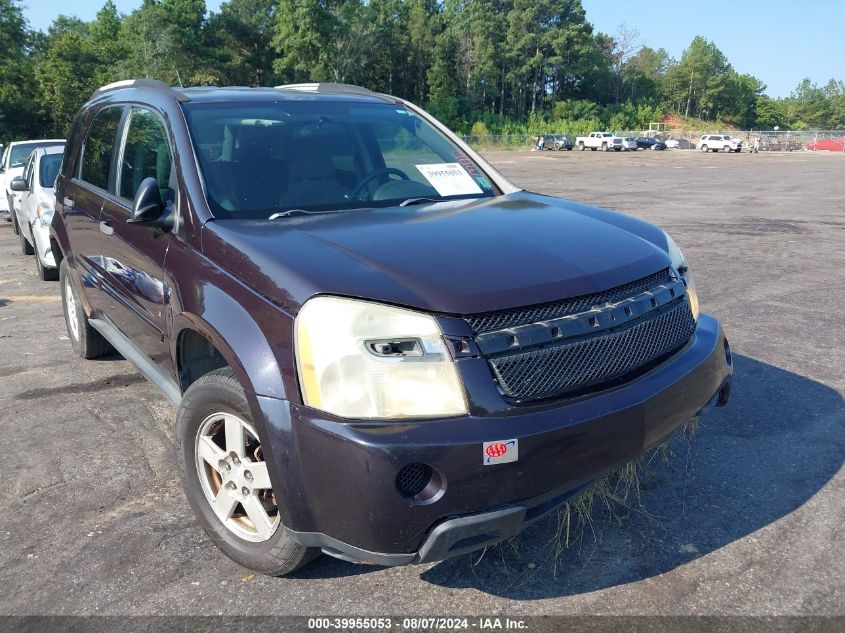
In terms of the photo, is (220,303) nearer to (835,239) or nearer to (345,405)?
(345,405)

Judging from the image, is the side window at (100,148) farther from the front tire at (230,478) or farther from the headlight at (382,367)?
the headlight at (382,367)

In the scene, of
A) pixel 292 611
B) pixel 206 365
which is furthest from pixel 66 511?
pixel 292 611

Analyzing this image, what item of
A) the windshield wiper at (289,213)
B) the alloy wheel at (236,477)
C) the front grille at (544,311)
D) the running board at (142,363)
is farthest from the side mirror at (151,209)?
the front grille at (544,311)

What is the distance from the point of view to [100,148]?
4.73 metres

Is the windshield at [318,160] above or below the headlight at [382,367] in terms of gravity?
above

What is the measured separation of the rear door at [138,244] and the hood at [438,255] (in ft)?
1.87

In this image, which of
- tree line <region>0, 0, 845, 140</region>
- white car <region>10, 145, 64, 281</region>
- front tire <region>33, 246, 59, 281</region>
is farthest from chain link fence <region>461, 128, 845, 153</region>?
front tire <region>33, 246, 59, 281</region>

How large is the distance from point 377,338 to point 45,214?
743cm

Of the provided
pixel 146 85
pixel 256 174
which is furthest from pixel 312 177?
pixel 146 85

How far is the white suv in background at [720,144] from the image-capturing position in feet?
219

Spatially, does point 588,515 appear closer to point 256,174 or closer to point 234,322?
point 234,322

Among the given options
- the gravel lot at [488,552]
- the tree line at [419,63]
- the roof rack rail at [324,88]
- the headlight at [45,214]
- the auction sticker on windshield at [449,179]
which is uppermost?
the tree line at [419,63]

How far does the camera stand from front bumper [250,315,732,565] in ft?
7.55

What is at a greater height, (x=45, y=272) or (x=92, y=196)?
(x=92, y=196)
